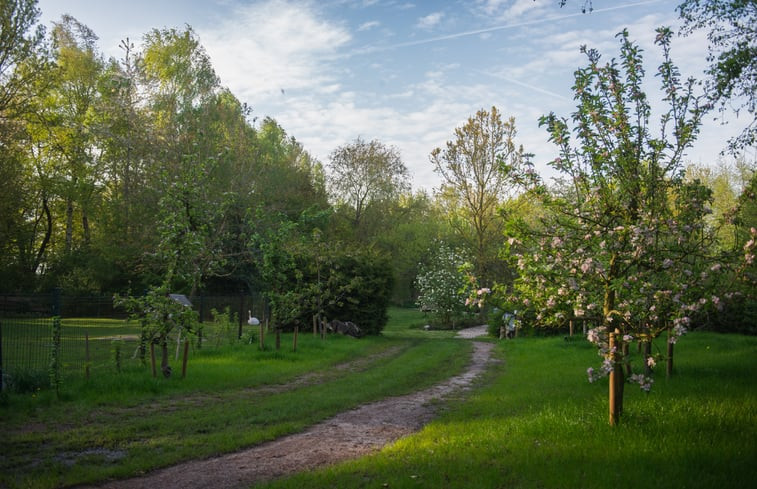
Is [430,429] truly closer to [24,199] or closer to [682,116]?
[682,116]

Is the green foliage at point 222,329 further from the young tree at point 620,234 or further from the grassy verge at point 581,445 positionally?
the young tree at point 620,234

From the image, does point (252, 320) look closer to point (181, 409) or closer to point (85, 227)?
point (181, 409)

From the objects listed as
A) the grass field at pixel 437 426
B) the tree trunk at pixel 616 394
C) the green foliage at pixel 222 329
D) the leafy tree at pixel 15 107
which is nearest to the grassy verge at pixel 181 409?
the grass field at pixel 437 426

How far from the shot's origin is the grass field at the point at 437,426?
18.1 ft

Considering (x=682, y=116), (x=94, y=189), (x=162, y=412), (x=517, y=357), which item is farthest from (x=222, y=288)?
(x=682, y=116)

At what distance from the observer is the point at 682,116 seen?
23.3 feet

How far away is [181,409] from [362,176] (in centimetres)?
3398

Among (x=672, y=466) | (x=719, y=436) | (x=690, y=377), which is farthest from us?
(x=690, y=377)

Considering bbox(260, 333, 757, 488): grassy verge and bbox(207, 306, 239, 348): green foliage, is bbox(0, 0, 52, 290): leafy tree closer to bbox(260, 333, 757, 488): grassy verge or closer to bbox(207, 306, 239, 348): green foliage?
bbox(207, 306, 239, 348): green foliage

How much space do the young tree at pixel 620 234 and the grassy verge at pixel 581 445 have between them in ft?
2.38

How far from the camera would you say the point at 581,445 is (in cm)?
620

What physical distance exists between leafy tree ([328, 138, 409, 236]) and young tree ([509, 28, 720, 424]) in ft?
116

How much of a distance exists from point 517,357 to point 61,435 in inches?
527

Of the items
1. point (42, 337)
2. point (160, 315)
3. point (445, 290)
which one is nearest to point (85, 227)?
point (445, 290)
